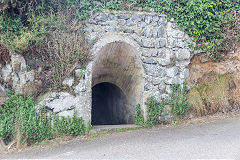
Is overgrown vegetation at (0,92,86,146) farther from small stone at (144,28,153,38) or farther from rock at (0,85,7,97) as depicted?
small stone at (144,28,153,38)

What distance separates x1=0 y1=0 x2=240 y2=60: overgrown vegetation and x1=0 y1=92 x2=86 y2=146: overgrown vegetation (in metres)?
1.23

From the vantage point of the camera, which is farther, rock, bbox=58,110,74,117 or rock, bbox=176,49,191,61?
rock, bbox=176,49,191,61

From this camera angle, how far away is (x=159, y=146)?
14.8 ft

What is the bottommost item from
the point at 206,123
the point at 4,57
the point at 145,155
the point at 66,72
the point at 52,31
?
the point at 145,155

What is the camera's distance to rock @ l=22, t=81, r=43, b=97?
507cm

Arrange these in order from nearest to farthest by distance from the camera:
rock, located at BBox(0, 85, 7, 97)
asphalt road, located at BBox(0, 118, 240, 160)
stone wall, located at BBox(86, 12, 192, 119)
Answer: asphalt road, located at BBox(0, 118, 240, 160)
rock, located at BBox(0, 85, 7, 97)
stone wall, located at BBox(86, 12, 192, 119)

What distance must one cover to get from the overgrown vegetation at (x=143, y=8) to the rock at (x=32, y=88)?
777 mm

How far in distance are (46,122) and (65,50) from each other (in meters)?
1.67


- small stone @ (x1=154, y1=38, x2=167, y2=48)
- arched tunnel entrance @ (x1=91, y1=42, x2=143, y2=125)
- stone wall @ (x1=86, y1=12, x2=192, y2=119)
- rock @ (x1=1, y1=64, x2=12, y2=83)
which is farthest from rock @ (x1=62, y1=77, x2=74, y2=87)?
small stone @ (x1=154, y1=38, x2=167, y2=48)

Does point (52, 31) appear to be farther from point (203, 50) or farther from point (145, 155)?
point (203, 50)

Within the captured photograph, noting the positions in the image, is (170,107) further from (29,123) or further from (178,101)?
(29,123)

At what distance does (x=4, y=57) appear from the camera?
5.07 meters

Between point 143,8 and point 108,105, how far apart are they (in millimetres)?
4980

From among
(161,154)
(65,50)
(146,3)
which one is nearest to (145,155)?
(161,154)
